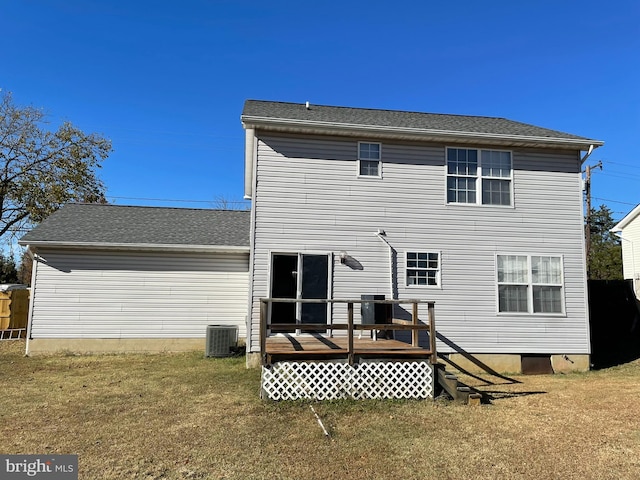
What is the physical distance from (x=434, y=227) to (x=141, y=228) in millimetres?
8550

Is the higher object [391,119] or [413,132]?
[391,119]

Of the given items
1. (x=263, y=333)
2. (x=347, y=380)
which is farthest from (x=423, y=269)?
(x=263, y=333)

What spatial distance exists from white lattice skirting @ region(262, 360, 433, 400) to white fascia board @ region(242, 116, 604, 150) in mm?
5157

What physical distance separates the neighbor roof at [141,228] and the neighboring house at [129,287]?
3cm

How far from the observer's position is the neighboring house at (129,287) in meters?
11.0

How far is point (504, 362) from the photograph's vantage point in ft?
30.9

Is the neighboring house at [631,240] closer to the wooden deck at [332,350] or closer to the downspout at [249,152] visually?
the wooden deck at [332,350]

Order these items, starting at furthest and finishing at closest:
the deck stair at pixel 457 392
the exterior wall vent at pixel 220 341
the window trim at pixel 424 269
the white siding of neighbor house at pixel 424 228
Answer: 1. the exterior wall vent at pixel 220 341
2. the window trim at pixel 424 269
3. the white siding of neighbor house at pixel 424 228
4. the deck stair at pixel 457 392

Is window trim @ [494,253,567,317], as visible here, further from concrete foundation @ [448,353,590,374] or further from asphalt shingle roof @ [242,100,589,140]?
asphalt shingle roof @ [242,100,589,140]

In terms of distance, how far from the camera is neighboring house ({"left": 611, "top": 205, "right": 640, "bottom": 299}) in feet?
64.5

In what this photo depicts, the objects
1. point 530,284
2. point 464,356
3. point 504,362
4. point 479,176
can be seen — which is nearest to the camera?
point 464,356

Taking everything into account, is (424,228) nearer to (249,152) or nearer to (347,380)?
(347,380)

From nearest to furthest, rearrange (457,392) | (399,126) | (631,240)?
(457,392) → (399,126) → (631,240)
